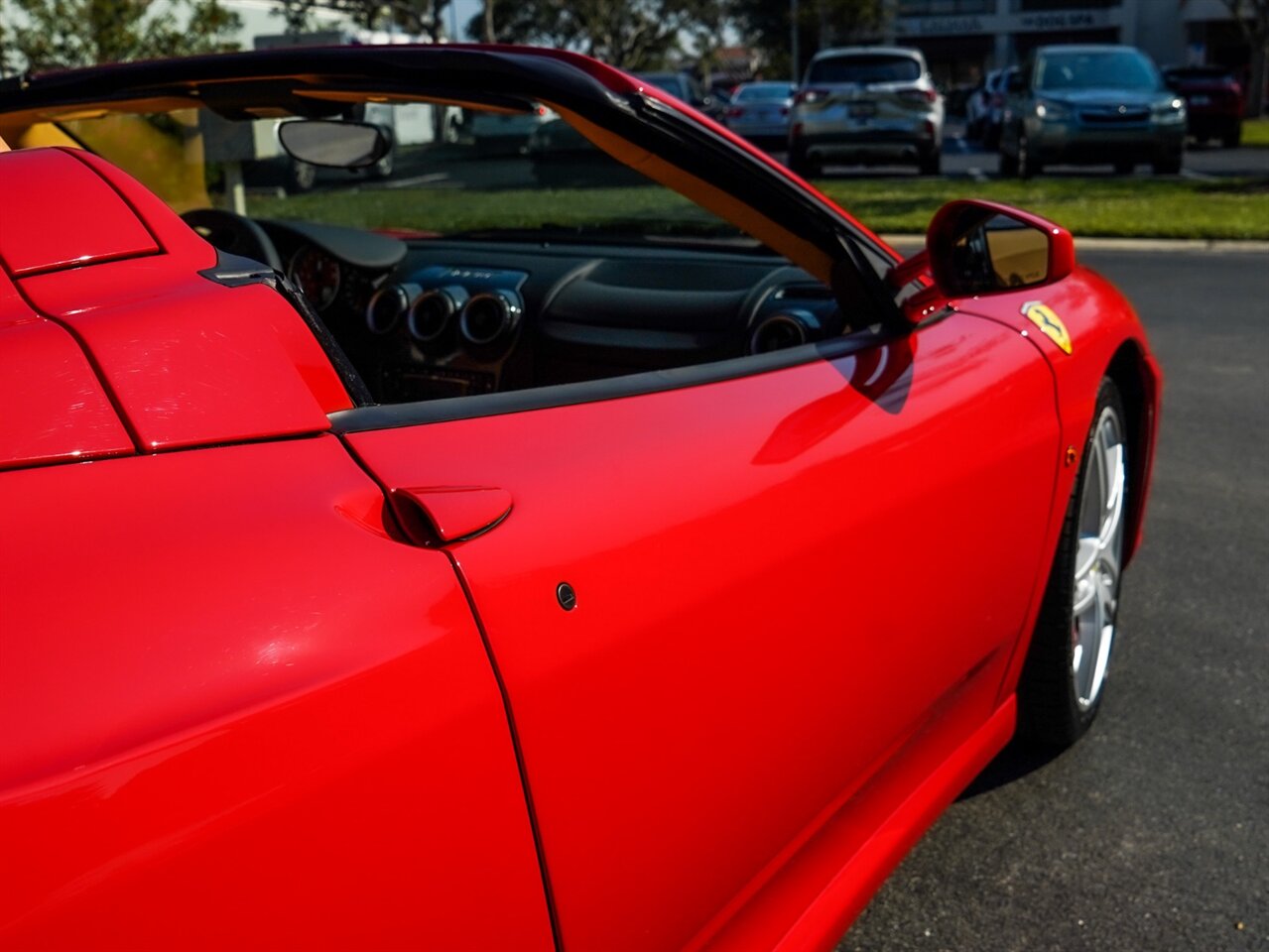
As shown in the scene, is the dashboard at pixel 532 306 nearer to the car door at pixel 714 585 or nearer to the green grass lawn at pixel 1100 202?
the car door at pixel 714 585

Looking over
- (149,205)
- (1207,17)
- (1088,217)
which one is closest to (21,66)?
(1088,217)

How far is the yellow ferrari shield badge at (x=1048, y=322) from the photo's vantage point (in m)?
2.68

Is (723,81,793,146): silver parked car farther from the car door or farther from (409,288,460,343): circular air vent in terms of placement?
the car door

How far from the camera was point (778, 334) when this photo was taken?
8.22 feet

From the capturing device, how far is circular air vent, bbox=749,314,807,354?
2463 mm

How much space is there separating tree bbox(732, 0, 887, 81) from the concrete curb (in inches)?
1763

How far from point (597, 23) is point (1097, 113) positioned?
125 feet

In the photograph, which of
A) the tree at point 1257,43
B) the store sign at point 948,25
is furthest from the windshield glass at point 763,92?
the store sign at point 948,25

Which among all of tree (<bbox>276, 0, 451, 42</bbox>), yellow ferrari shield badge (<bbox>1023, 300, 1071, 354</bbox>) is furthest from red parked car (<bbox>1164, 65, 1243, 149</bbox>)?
yellow ferrari shield badge (<bbox>1023, 300, 1071, 354</bbox>)

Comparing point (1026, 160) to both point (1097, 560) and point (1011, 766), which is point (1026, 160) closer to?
point (1097, 560)

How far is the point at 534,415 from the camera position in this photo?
63.4 inches

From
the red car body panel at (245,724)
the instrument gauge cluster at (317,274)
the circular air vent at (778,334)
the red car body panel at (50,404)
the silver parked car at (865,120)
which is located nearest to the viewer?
the red car body panel at (245,724)

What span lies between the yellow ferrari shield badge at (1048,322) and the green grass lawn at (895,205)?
69 cm

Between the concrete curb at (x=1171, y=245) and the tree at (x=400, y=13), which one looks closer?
Answer: the concrete curb at (x=1171, y=245)
